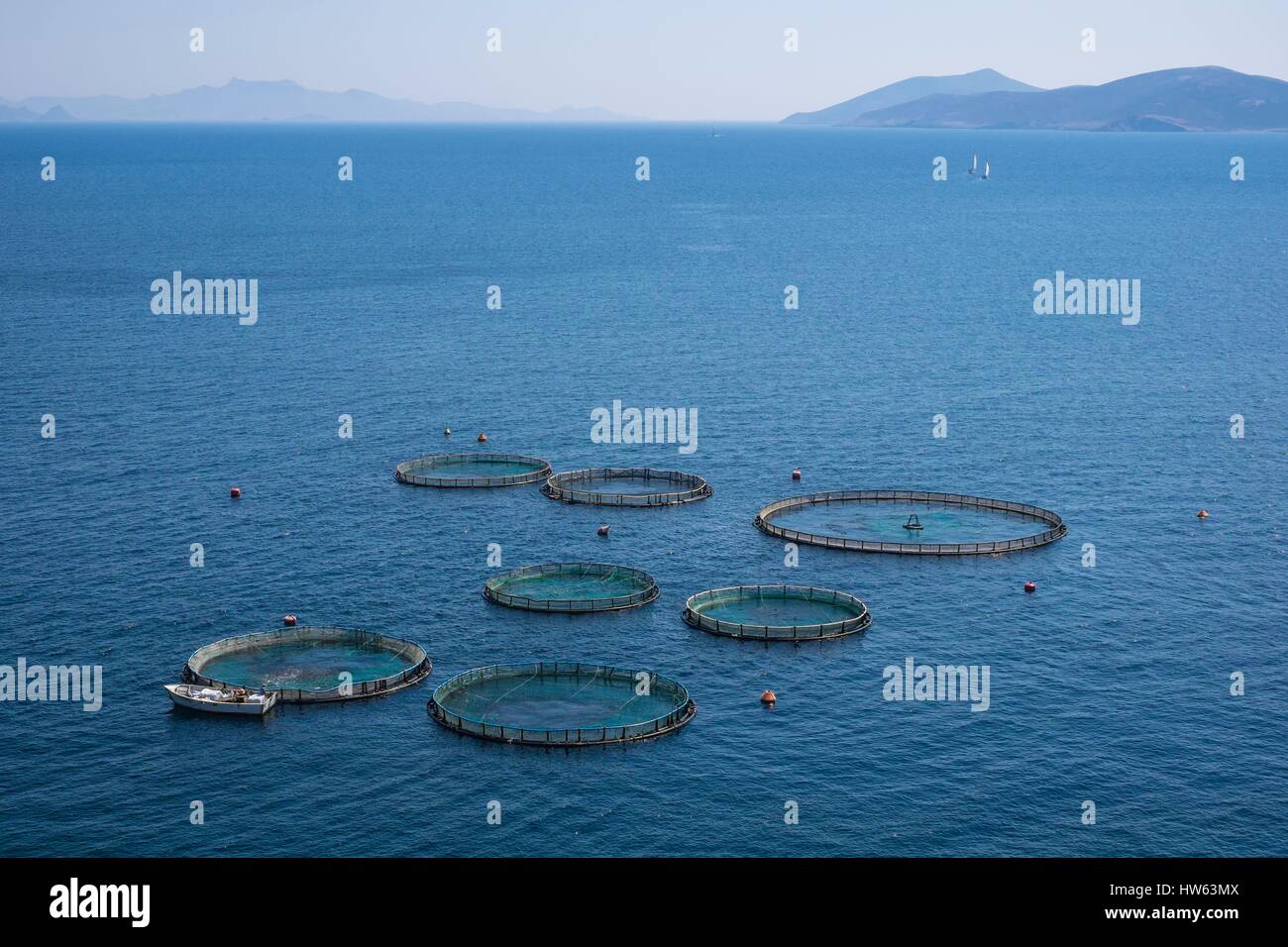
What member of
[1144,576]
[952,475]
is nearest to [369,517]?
[952,475]

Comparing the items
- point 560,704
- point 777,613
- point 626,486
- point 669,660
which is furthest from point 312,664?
point 626,486

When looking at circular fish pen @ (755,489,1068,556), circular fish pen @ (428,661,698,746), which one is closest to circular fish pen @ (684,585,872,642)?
circular fish pen @ (428,661,698,746)

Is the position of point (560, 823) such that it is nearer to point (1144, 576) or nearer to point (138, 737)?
point (138, 737)

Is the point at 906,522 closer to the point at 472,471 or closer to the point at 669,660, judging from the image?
the point at 669,660

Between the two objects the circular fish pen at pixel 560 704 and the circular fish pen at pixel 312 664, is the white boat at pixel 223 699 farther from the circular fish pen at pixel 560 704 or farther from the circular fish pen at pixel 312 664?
the circular fish pen at pixel 560 704
